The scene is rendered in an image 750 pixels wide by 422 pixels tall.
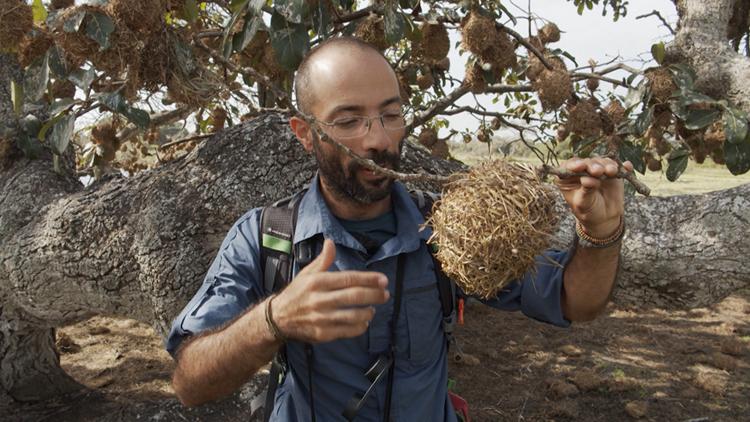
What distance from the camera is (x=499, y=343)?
4902 mm

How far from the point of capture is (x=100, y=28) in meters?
2.06

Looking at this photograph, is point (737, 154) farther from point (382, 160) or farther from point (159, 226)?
point (159, 226)

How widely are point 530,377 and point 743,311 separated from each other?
9.54 ft

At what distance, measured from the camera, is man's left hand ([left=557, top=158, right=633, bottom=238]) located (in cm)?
136

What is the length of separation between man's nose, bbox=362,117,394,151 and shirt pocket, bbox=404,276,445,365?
1.40 feet

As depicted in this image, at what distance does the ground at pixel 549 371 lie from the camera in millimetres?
3537

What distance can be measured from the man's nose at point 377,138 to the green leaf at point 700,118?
1635mm

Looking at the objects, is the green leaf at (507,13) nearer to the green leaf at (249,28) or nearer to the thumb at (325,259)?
the green leaf at (249,28)

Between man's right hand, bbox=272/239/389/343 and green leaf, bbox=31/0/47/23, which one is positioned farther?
green leaf, bbox=31/0/47/23

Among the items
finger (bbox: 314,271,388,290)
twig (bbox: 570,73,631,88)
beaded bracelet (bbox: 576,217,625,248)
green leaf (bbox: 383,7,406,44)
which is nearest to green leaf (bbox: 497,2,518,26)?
twig (bbox: 570,73,631,88)

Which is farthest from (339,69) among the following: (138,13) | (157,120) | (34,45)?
(157,120)

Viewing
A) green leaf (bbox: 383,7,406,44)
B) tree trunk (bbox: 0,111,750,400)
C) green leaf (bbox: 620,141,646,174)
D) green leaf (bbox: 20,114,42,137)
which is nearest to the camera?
tree trunk (bbox: 0,111,750,400)

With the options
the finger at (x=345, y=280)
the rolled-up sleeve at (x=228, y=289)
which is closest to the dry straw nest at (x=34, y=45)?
the rolled-up sleeve at (x=228, y=289)

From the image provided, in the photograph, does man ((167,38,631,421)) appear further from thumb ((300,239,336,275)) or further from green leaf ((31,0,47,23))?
green leaf ((31,0,47,23))
